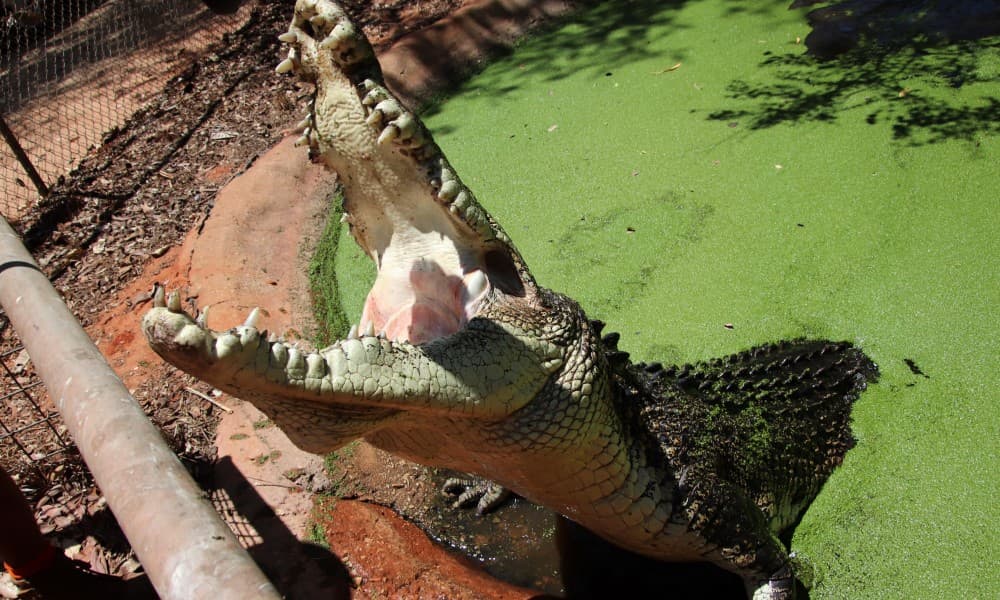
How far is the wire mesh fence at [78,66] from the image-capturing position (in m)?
5.58

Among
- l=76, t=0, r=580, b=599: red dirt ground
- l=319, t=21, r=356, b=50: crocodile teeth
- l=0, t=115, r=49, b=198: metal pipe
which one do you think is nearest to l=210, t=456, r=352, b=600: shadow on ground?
l=76, t=0, r=580, b=599: red dirt ground

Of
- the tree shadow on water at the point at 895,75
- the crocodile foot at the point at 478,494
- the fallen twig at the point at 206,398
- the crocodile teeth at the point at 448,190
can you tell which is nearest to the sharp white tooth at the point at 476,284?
the crocodile teeth at the point at 448,190

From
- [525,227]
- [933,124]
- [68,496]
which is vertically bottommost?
[933,124]

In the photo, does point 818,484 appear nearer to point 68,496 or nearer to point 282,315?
point 282,315

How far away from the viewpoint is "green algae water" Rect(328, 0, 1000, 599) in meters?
2.46

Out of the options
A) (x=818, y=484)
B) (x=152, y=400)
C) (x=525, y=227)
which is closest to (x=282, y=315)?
(x=152, y=400)

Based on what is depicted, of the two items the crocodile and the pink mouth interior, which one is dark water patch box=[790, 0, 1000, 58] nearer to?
the crocodile

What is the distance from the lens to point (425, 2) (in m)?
6.80

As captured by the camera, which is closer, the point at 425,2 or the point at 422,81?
the point at 422,81

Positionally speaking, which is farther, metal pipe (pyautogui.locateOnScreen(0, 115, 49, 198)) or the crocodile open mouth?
metal pipe (pyautogui.locateOnScreen(0, 115, 49, 198))

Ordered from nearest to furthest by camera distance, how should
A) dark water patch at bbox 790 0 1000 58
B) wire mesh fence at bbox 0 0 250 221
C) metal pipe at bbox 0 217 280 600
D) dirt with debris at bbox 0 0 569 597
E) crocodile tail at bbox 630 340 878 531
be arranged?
1. metal pipe at bbox 0 217 280 600
2. crocodile tail at bbox 630 340 878 531
3. dirt with debris at bbox 0 0 569 597
4. dark water patch at bbox 790 0 1000 58
5. wire mesh fence at bbox 0 0 250 221

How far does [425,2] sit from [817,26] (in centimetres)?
353

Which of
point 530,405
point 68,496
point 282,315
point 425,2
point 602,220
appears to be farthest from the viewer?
point 425,2

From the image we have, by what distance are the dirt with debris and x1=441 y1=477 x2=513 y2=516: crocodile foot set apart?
0.11 meters
